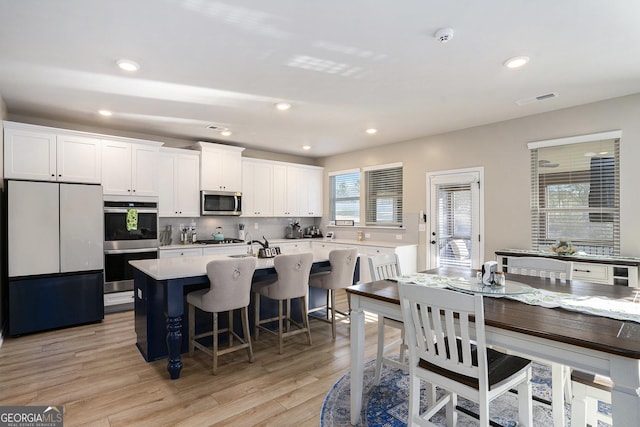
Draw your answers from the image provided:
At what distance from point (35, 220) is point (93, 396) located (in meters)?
2.38

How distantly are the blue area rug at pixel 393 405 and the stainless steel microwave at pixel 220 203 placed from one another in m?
3.70

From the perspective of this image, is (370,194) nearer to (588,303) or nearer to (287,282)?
(287,282)

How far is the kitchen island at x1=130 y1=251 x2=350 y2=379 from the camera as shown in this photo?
2684 mm

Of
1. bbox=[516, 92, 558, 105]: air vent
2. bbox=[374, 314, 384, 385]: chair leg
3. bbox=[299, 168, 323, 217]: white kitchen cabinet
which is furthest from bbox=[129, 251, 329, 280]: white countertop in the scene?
bbox=[299, 168, 323, 217]: white kitchen cabinet

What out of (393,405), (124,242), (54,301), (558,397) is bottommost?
(393,405)

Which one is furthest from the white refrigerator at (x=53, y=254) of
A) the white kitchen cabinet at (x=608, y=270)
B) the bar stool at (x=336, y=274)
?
the white kitchen cabinet at (x=608, y=270)

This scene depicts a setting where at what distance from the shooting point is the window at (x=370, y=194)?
6.01 m

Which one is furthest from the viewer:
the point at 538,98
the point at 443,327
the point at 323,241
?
the point at 323,241

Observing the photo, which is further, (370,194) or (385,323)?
(370,194)

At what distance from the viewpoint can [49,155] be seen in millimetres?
4078

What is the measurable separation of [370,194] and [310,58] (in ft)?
12.8

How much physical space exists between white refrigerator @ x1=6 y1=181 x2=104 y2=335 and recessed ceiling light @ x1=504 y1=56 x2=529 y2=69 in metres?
4.64

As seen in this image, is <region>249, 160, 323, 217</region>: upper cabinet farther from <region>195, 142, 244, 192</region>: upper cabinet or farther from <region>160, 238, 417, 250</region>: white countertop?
<region>160, 238, 417, 250</region>: white countertop

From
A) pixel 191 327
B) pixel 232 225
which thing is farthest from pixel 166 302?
pixel 232 225
